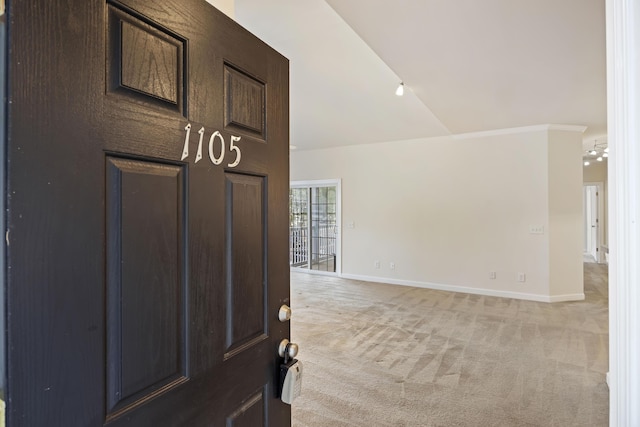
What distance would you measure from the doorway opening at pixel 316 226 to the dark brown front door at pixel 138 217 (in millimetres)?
5681

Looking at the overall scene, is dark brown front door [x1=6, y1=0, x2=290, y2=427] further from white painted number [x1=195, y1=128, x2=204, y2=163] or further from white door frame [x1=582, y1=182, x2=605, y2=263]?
white door frame [x1=582, y1=182, x2=605, y2=263]

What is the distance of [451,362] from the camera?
2.93m

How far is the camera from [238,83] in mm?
976

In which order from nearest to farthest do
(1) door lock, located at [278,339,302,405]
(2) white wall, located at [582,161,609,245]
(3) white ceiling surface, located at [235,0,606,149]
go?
(1) door lock, located at [278,339,302,405]
(3) white ceiling surface, located at [235,0,606,149]
(2) white wall, located at [582,161,609,245]

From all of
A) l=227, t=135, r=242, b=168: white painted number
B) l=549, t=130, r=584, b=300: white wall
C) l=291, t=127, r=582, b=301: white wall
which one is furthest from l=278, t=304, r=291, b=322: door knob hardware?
l=549, t=130, r=584, b=300: white wall

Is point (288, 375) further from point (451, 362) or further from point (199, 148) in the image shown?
point (451, 362)

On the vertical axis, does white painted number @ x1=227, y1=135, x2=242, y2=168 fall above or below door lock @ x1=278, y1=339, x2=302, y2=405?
above

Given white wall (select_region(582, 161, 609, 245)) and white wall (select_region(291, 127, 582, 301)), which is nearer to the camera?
white wall (select_region(291, 127, 582, 301))

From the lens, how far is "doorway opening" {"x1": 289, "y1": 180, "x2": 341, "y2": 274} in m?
6.80

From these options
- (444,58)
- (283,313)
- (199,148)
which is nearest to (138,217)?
(199,148)

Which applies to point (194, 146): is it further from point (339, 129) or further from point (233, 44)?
point (339, 129)

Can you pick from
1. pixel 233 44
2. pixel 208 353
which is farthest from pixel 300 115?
pixel 208 353

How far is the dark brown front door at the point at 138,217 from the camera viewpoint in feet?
1.72

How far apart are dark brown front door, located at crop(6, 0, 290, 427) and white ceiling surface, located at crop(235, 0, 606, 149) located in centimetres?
158
